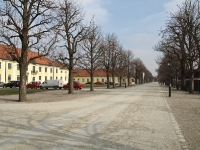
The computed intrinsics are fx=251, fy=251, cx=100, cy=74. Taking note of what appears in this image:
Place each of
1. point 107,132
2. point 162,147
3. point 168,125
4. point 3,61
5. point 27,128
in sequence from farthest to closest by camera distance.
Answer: point 3,61 → point 168,125 → point 27,128 → point 107,132 → point 162,147

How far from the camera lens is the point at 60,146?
6.48m

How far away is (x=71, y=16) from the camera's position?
97.8 feet

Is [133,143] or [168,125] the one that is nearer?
[133,143]

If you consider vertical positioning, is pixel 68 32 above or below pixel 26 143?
above

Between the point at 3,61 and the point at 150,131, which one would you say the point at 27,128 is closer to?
the point at 150,131

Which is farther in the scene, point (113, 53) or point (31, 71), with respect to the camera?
point (31, 71)

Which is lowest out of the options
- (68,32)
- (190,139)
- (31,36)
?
(190,139)

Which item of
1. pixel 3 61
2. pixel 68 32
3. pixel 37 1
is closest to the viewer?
pixel 37 1

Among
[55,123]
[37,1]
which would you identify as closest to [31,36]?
[37,1]

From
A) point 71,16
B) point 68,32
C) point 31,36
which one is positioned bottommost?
point 31,36

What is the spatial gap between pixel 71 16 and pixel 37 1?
10.0 meters

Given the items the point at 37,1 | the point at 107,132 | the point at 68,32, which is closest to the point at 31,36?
the point at 37,1

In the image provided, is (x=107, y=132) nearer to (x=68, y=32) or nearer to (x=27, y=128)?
(x=27, y=128)

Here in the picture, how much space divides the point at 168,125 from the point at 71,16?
74.3 ft
